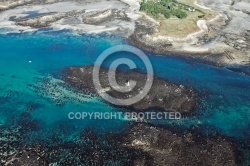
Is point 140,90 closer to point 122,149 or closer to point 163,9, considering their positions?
point 122,149

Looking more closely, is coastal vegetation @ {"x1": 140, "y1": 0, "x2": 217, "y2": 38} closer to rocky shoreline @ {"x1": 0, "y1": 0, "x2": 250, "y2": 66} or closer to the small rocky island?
rocky shoreline @ {"x1": 0, "y1": 0, "x2": 250, "y2": 66}

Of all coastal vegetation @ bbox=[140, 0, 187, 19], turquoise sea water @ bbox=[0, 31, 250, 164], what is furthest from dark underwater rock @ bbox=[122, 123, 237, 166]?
coastal vegetation @ bbox=[140, 0, 187, 19]

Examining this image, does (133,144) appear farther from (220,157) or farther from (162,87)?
(162,87)

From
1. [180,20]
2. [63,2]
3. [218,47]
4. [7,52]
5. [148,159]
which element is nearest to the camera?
[148,159]

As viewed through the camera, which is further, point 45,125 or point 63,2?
point 63,2

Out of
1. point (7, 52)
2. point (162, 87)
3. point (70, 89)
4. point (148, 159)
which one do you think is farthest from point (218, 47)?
point (7, 52)

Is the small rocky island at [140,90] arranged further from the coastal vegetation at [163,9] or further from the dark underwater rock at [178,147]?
the coastal vegetation at [163,9]

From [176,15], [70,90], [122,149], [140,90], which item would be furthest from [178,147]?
[176,15]
